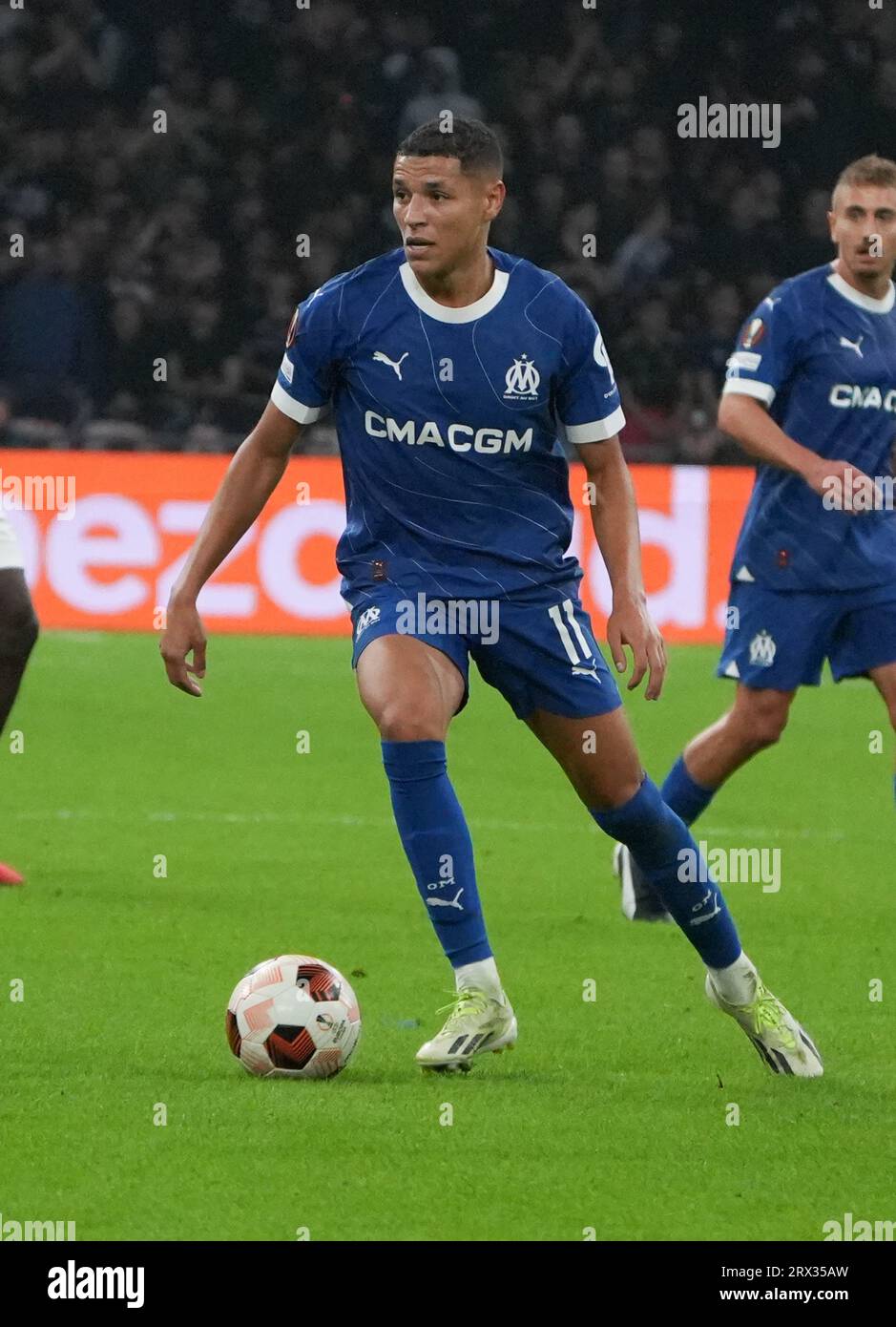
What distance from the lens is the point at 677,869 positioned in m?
5.10

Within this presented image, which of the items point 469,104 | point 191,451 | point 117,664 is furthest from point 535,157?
point 117,664

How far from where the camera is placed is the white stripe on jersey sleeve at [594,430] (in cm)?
502

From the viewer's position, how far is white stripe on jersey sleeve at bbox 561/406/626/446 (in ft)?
16.5

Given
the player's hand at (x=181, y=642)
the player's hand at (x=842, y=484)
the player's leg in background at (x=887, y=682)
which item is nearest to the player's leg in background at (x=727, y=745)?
the player's leg in background at (x=887, y=682)

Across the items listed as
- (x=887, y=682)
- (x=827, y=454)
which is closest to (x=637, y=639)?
(x=887, y=682)

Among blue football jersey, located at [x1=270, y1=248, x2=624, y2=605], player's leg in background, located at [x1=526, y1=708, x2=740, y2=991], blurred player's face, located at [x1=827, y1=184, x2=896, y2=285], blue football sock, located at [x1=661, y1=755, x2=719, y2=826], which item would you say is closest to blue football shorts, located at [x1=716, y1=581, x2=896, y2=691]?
blue football sock, located at [x1=661, y1=755, x2=719, y2=826]

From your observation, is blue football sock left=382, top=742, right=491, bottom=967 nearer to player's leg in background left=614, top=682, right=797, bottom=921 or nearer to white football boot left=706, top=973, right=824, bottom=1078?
white football boot left=706, top=973, right=824, bottom=1078

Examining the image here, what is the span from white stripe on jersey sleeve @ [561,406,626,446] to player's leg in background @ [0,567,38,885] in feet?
8.87

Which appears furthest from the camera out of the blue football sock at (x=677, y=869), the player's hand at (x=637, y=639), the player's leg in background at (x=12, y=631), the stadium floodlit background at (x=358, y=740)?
the player's leg in background at (x=12, y=631)

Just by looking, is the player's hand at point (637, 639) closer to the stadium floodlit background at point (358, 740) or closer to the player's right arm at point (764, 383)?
the stadium floodlit background at point (358, 740)

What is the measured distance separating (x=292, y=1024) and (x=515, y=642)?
933 millimetres

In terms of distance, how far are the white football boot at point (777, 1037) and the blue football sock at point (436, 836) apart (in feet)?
2.03

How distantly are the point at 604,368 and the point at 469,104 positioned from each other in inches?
550

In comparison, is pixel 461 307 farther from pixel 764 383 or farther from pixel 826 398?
pixel 826 398
